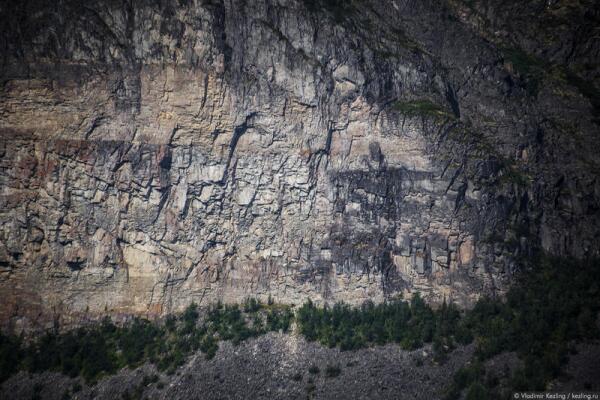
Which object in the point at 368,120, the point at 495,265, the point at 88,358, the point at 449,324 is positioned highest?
the point at 368,120

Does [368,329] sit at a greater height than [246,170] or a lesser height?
lesser

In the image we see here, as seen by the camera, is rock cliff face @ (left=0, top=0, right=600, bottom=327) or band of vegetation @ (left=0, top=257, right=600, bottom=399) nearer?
band of vegetation @ (left=0, top=257, right=600, bottom=399)

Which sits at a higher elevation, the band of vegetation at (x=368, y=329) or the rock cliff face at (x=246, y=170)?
the rock cliff face at (x=246, y=170)

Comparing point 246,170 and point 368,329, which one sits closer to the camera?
point 368,329

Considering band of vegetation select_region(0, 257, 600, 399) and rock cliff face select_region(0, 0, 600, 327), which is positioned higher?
rock cliff face select_region(0, 0, 600, 327)

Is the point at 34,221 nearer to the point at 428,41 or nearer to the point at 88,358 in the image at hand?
the point at 88,358

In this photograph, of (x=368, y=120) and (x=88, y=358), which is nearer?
(x=88, y=358)

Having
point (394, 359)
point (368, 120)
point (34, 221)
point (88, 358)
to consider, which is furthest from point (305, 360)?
point (34, 221)

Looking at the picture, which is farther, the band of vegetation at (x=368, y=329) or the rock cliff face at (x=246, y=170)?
the rock cliff face at (x=246, y=170)
